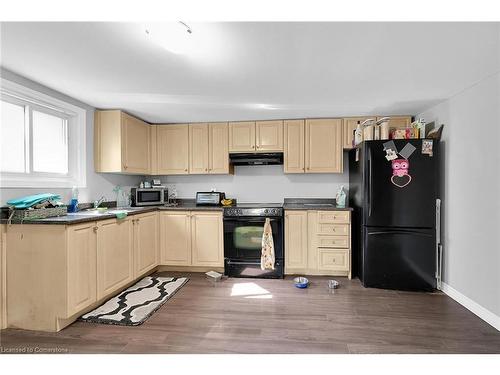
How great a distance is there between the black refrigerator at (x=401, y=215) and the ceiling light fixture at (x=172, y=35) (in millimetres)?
2236

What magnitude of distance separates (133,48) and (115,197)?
91.7 inches

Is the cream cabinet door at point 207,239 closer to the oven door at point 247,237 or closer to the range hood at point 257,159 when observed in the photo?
the oven door at point 247,237

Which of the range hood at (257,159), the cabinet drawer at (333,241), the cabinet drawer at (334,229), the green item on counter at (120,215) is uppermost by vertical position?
the range hood at (257,159)

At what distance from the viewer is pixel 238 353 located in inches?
69.6

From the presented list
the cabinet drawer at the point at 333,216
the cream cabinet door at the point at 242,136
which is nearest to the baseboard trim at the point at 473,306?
the cabinet drawer at the point at 333,216

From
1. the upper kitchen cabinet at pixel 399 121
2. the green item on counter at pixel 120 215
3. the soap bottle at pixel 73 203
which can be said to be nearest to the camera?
the green item on counter at pixel 120 215

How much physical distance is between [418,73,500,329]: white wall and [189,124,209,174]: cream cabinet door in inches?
118

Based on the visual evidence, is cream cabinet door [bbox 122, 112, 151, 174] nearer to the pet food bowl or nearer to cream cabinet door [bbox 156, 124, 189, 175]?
cream cabinet door [bbox 156, 124, 189, 175]

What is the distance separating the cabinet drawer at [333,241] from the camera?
10.7 ft

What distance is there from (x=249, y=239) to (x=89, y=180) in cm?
212

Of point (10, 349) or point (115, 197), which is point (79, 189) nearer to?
point (115, 197)

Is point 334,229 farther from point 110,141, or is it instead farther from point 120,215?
point 110,141

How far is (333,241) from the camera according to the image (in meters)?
3.29

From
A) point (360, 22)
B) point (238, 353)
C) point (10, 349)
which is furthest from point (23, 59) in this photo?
point (238, 353)
